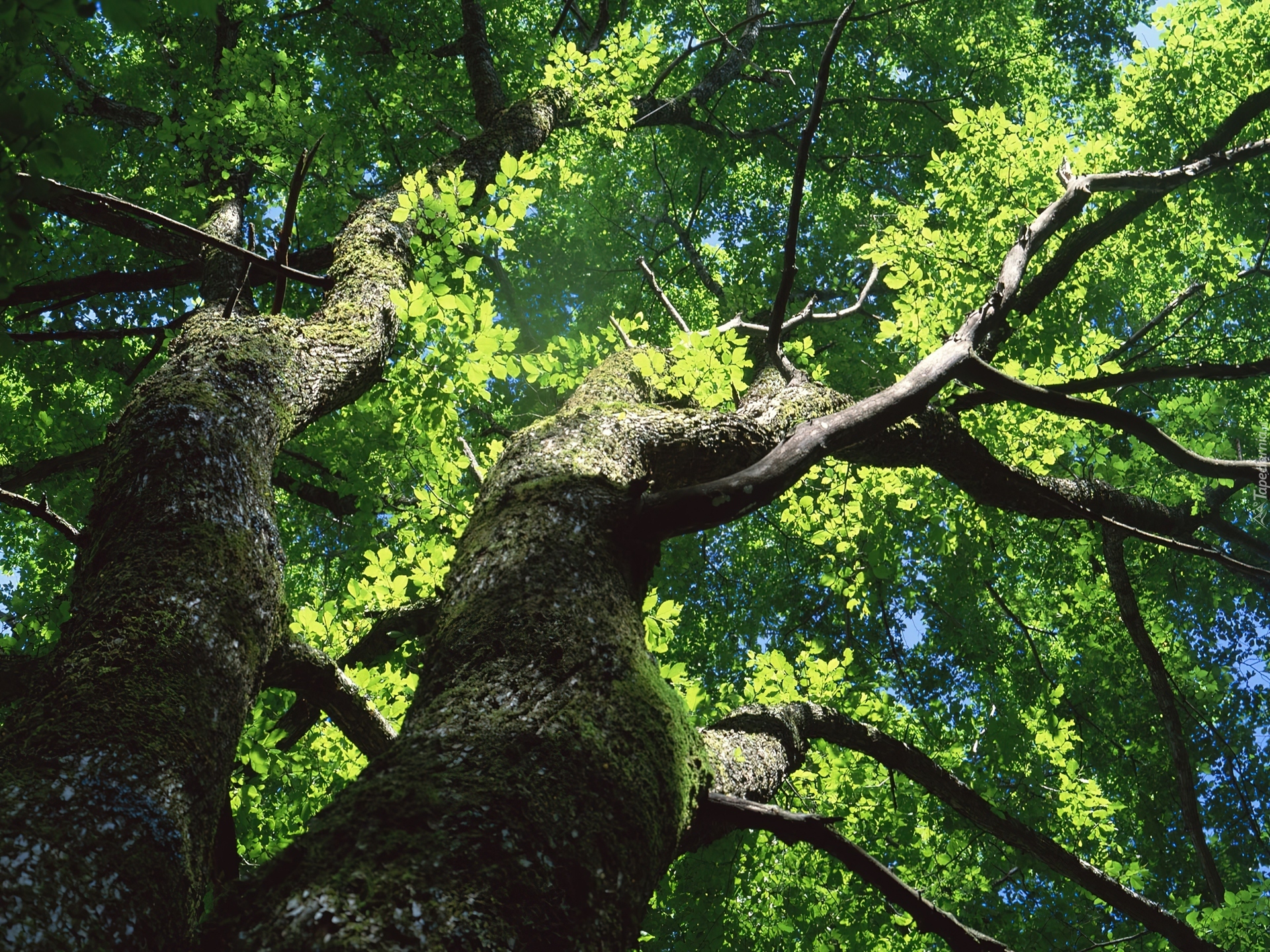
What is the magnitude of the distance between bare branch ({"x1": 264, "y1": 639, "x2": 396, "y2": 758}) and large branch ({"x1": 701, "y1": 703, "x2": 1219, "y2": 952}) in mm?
1509

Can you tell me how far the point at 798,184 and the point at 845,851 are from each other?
7.91 ft

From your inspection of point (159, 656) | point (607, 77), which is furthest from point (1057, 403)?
point (607, 77)

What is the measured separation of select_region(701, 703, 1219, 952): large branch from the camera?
11.6 ft

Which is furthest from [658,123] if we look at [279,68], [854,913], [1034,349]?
[854,913]

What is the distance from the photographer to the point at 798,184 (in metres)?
3.19

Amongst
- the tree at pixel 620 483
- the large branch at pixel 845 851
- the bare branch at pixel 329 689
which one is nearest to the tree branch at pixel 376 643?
the tree at pixel 620 483

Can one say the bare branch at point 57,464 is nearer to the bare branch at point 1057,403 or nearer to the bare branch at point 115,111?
the bare branch at point 115,111

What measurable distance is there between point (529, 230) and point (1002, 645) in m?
10.6

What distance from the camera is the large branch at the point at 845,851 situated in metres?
2.15

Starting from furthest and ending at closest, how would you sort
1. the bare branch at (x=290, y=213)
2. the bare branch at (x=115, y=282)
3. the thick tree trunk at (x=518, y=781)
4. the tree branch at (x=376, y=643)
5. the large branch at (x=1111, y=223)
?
1. the large branch at (x=1111, y=223)
2. the bare branch at (x=115, y=282)
3. the tree branch at (x=376, y=643)
4. the bare branch at (x=290, y=213)
5. the thick tree trunk at (x=518, y=781)

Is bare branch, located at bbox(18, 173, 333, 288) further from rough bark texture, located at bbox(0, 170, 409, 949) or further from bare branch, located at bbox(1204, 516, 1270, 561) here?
bare branch, located at bbox(1204, 516, 1270, 561)

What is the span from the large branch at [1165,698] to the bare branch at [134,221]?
7.00 metres

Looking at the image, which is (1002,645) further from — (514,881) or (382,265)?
(514,881)

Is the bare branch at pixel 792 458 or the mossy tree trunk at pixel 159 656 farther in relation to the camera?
the bare branch at pixel 792 458
